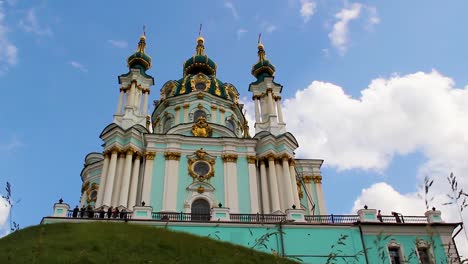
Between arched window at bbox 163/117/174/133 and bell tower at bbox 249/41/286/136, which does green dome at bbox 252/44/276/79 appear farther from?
→ arched window at bbox 163/117/174/133

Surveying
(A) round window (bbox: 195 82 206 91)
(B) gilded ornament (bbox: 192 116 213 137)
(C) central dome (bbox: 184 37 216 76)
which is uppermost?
(C) central dome (bbox: 184 37 216 76)

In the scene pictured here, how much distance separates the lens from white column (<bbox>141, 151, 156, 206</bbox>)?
26625mm

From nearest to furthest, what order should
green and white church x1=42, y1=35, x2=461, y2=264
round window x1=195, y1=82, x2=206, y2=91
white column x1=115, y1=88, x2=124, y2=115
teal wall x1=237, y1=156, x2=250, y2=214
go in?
1. green and white church x1=42, y1=35, x2=461, y2=264
2. teal wall x1=237, y1=156, x2=250, y2=214
3. white column x1=115, y1=88, x2=124, y2=115
4. round window x1=195, y1=82, x2=206, y2=91

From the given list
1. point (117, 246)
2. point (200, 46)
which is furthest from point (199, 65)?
point (117, 246)

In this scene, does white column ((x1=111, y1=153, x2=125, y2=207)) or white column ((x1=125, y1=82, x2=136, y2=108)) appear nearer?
white column ((x1=111, y1=153, x2=125, y2=207))

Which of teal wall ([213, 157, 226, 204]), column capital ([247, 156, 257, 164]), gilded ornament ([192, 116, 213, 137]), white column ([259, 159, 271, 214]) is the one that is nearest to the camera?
teal wall ([213, 157, 226, 204])

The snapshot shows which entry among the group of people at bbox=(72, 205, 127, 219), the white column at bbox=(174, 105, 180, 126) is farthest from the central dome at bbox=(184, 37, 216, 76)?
Result: the group of people at bbox=(72, 205, 127, 219)

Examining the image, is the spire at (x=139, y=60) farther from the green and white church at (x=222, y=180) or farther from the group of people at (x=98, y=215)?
the group of people at (x=98, y=215)

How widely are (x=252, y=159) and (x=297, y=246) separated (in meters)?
9.14

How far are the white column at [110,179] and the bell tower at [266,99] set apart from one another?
34.4ft

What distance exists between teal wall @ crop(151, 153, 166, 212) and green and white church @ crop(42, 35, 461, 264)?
2.5 inches

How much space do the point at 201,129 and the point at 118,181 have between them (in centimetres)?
731

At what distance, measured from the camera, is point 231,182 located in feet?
91.8

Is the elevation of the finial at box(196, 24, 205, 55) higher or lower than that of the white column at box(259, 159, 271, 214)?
higher
